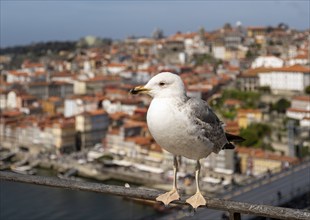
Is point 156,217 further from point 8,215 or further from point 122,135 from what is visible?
point 122,135

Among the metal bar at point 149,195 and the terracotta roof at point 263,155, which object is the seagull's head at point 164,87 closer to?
the metal bar at point 149,195

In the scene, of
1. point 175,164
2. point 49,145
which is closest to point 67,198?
point 49,145

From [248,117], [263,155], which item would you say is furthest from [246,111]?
[263,155]

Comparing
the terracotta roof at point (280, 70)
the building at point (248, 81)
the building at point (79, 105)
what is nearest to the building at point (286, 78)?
the terracotta roof at point (280, 70)

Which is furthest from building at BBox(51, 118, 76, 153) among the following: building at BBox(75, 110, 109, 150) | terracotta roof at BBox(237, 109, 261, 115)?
terracotta roof at BBox(237, 109, 261, 115)

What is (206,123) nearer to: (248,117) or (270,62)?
(248,117)

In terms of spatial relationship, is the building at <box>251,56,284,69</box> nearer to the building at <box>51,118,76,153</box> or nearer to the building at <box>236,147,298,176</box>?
the building at <box>51,118,76,153</box>

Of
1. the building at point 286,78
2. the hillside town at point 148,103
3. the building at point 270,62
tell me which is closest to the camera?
the hillside town at point 148,103

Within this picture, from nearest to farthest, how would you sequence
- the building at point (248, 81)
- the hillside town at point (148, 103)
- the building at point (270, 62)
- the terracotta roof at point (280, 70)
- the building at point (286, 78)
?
1. the hillside town at point (148, 103)
2. the building at point (286, 78)
3. the terracotta roof at point (280, 70)
4. the building at point (248, 81)
5. the building at point (270, 62)
